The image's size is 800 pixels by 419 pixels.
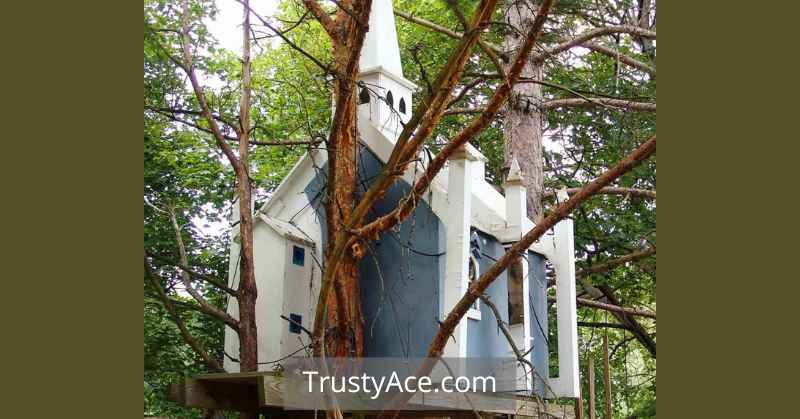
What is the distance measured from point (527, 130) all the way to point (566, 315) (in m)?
3.14

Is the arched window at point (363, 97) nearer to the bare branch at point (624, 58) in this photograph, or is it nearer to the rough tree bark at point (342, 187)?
the rough tree bark at point (342, 187)

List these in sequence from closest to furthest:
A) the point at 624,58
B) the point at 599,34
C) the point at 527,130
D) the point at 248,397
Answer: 1. the point at 248,397
2. the point at 599,34
3. the point at 527,130
4. the point at 624,58

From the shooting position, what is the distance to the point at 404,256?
645 cm

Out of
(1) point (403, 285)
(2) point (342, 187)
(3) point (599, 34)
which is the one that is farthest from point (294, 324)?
(3) point (599, 34)

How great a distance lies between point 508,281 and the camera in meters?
7.27

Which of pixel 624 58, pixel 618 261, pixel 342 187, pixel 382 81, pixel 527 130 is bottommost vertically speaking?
pixel 618 261

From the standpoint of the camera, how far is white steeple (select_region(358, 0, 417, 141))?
273 inches

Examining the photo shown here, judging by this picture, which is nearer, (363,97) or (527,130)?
(363,97)

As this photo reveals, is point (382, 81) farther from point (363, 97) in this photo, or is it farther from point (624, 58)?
point (624, 58)

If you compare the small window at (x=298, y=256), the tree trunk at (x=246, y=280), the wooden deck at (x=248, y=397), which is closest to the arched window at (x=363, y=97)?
the tree trunk at (x=246, y=280)

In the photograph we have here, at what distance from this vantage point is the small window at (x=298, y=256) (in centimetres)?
673

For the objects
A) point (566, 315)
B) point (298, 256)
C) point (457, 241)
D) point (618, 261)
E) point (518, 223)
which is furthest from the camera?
point (618, 261)

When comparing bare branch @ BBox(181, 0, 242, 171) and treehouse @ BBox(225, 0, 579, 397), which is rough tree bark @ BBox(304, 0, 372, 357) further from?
bare branch @ BBox(181, 0, 242, 171)

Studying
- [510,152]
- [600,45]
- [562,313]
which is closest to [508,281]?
[562,313]
